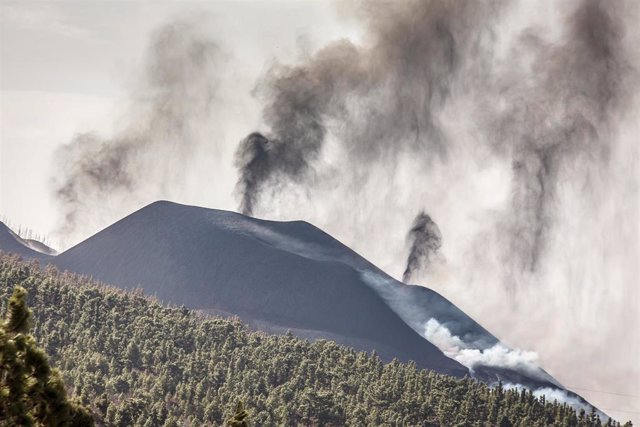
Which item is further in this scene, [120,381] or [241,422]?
[120,381]

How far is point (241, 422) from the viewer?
6141 cm

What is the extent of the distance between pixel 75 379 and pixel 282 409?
3889cm

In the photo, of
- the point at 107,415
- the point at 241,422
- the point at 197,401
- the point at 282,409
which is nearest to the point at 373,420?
the point at 282,409

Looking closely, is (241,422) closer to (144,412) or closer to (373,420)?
(144,412)

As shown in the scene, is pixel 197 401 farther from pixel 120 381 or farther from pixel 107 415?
pixel 107 415

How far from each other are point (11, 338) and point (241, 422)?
14.1 metres

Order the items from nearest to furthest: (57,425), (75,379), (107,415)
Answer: (57,425), (107,415), (75,379)

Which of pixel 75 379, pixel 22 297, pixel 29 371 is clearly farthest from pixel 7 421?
pixel 75 379

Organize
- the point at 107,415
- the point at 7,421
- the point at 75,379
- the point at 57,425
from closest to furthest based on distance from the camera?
the point at 7,421, the point at 57,425, the point at 107,415, the point at 75,379

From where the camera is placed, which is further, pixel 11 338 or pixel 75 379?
pixel 75 379

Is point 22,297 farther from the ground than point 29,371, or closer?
farther from the ground

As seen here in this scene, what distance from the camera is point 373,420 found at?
19912 centimetres

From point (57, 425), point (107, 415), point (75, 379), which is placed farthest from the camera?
point (75, 379)

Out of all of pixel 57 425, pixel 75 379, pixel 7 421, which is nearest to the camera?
pixel 7 421
